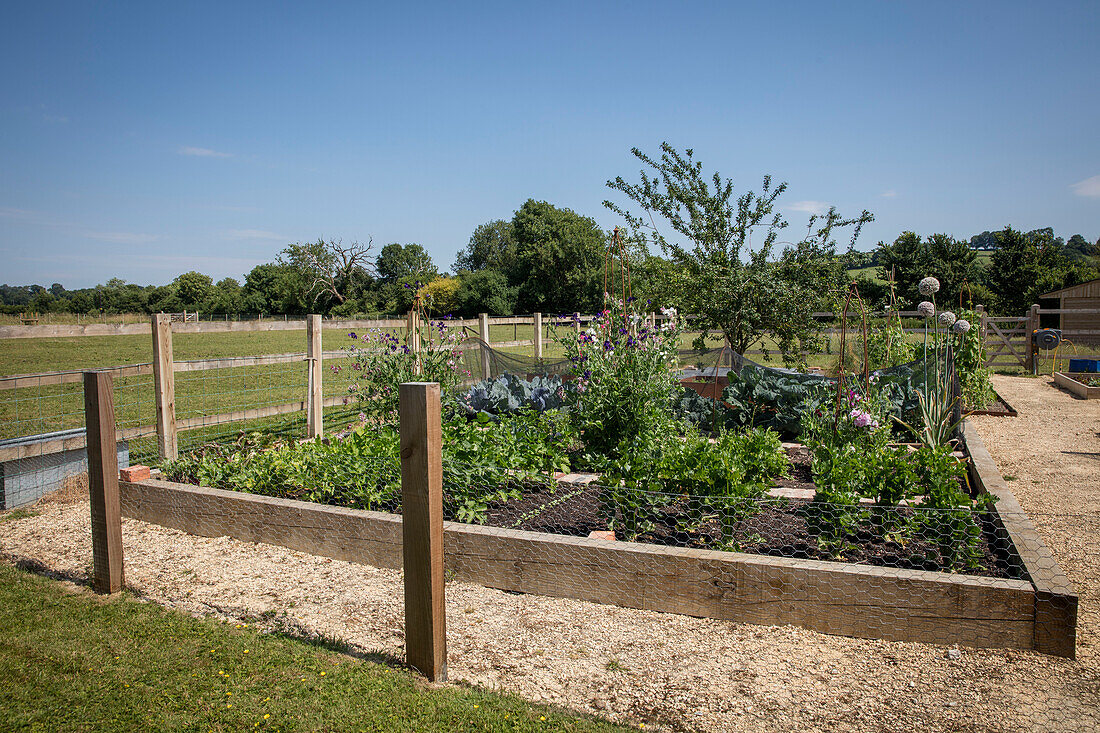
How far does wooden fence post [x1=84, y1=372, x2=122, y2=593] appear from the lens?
3350 millimetres

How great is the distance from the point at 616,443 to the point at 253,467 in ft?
8.91

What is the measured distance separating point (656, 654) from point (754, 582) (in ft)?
2.02

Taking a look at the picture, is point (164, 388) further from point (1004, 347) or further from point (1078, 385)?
point (1004, 347)

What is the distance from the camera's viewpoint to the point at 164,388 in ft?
18.2

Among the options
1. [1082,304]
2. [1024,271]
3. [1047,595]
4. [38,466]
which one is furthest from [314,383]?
[1024,271]

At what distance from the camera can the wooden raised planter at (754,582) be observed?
2.74 metres

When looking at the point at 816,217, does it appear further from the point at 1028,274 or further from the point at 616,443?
the point at 1028,274

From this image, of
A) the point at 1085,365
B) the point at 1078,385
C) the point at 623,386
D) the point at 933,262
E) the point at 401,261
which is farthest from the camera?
the point at 401,261

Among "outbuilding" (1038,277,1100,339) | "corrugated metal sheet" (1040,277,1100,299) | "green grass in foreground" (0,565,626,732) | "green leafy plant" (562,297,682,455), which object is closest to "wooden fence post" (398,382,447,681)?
"green grass in foreground" (0,565,626,732)

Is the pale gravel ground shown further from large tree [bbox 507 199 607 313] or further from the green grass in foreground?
large tree [bbox 507 199 607 313]

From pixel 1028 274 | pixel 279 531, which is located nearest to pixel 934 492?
pixel 279 531

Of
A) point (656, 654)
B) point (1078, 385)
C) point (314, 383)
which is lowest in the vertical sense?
point (656, 654)

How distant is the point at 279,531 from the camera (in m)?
4.04

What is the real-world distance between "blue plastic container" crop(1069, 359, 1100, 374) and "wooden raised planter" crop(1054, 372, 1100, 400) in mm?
119
